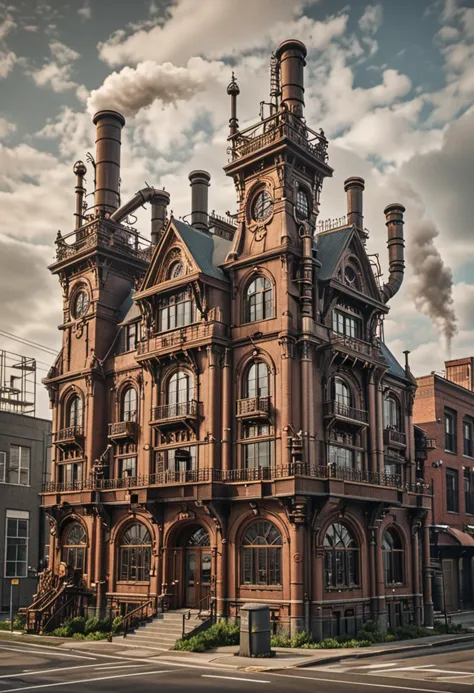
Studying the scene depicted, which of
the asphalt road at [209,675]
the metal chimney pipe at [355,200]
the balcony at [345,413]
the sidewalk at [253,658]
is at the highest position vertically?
the metal chimney pipe at [355,200]

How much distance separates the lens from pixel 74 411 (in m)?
50.5

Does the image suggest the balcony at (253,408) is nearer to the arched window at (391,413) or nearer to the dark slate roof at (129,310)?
the dark slate roof at (129,310)

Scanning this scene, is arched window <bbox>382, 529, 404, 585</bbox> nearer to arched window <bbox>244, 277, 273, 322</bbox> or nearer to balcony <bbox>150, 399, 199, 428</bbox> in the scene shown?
balcony <bbox>150, 399, 199, 428</bbox>

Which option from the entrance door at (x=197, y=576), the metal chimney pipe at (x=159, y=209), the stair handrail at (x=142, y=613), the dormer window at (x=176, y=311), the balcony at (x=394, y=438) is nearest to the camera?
the stair handrail at (x=142, y=613)

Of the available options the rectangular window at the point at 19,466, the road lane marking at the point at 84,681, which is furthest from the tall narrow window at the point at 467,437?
the road lane marking at the point at 84,681

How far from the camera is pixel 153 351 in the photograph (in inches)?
1746

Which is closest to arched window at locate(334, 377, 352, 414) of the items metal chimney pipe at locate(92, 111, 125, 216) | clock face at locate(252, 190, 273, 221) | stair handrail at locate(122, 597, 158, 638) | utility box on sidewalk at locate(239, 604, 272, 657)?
clock face at locate(252, 190, 273, 221)

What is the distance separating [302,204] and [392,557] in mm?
19645

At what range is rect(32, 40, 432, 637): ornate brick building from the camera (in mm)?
38531

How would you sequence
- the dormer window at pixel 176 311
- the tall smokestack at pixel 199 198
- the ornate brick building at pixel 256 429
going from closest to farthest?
1. the ornate brick building at pixel 256 429
2. the dormer window at pixel 176 311
3. the tall smokestack at pixel 199 198

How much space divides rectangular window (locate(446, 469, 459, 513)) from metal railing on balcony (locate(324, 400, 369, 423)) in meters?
17.1

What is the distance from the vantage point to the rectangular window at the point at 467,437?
6016cm

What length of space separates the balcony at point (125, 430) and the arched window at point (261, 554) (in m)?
9.83

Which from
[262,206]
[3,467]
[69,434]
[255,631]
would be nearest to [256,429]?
[255,631]
